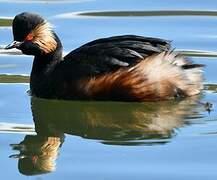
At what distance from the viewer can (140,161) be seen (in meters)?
6.93

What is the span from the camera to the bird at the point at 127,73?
27.9ft

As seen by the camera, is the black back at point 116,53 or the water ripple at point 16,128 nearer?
the water ripple at point 16,128

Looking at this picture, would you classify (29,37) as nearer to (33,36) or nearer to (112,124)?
(33,36)

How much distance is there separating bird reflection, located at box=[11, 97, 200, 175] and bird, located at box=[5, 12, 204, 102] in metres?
0.08

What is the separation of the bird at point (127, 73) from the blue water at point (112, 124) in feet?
0.30

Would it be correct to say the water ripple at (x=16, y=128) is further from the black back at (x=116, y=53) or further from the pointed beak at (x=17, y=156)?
the black back at (x=116, y=53)

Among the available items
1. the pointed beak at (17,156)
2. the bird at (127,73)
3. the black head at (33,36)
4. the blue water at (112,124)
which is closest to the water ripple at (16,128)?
the blue water at (112,124)

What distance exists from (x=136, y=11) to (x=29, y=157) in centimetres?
428

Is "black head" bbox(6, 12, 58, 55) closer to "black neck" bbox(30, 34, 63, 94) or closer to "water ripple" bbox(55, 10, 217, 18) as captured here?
"black neck" bbox(30, 34, 63, 94)

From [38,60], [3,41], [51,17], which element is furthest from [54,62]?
[51,17]

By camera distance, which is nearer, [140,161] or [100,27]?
[140,161]

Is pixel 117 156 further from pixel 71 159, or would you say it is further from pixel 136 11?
pixel 136 11

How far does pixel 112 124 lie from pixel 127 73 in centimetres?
68

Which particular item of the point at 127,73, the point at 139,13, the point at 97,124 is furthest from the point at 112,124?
the point at 139,13
